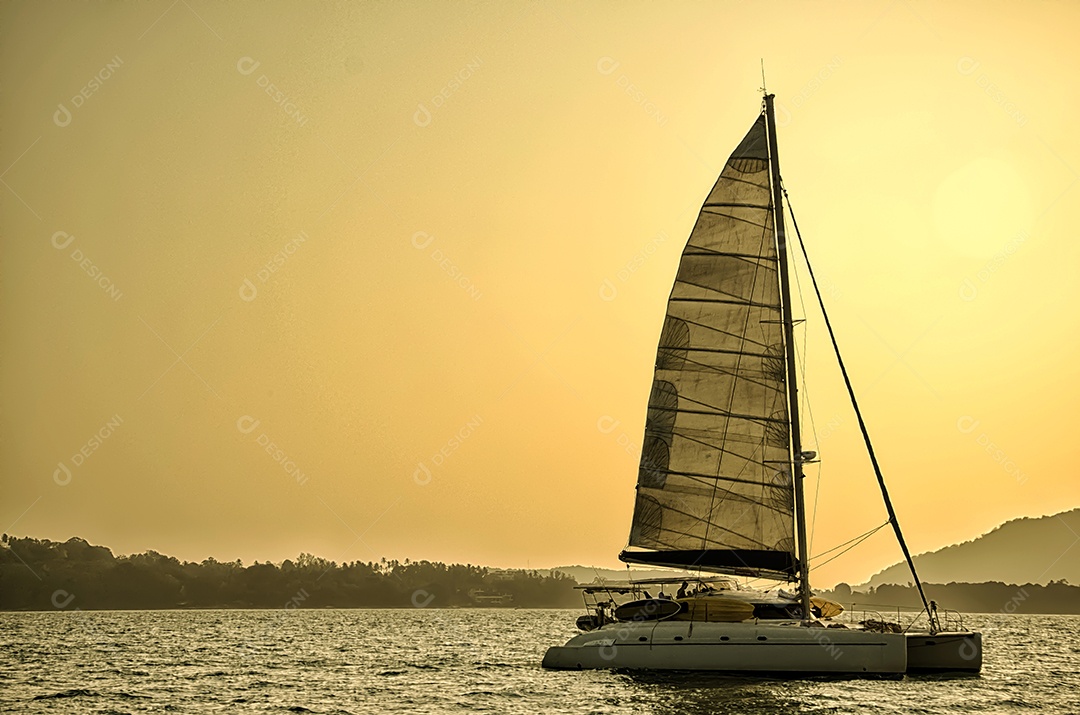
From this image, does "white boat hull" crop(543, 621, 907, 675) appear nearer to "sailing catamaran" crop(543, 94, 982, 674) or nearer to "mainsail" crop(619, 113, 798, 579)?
"sailing catamaran" crop(543, 94, 982, 674)

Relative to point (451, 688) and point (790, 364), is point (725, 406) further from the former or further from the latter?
point (451, 688)

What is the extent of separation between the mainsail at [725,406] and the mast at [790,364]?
0.92 feet

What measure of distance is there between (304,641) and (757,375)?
66.2 m

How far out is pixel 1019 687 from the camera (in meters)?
48.6

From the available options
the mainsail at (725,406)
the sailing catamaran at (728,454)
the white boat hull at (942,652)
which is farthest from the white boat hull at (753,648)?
the mainsail at (725,406)

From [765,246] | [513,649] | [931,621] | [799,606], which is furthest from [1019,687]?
[513,649]

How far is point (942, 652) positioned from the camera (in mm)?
41906

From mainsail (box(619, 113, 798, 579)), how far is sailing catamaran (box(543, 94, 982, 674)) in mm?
44

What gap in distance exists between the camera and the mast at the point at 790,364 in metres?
40.5

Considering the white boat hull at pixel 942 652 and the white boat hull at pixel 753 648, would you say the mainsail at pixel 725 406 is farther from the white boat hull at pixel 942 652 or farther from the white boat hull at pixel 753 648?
the white boat hull at pixel 942 652

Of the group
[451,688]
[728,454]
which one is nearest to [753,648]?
[728,454]

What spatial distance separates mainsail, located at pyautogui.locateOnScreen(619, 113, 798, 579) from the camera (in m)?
41.6

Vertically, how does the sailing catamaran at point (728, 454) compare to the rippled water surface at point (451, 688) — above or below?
above

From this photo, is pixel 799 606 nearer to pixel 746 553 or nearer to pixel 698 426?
pixel 746 553
